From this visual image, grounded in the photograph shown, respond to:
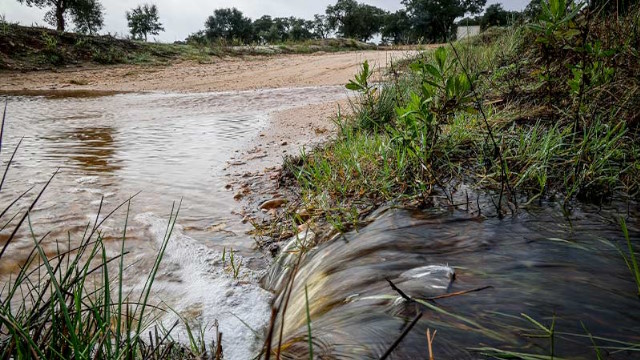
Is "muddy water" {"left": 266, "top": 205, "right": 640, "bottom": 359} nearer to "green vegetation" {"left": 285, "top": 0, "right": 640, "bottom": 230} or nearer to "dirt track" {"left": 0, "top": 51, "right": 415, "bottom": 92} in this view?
"green vegetation" {"left": 285, "top": 0, "right": 640, "bottom": 230}

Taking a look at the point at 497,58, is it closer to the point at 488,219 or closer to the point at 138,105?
the point at 488,219

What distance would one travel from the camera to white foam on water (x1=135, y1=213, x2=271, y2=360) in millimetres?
1549

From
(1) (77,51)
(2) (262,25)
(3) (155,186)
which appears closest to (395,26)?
(2) (262,25)

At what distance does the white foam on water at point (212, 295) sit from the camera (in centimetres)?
155

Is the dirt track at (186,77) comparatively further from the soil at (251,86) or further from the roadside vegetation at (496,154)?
the roadside vegetation at (496,154)

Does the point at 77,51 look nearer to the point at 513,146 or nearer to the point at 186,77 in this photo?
the point at 186,77

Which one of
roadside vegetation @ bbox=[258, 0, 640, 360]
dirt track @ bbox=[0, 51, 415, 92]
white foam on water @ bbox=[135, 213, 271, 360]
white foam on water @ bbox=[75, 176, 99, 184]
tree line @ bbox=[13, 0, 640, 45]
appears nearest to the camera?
white foam on water @ bbox=[135, 213, 271, 360]

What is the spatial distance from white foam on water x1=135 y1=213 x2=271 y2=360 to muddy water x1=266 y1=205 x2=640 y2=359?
0.23 m

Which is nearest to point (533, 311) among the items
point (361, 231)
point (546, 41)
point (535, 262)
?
point (535, 262)

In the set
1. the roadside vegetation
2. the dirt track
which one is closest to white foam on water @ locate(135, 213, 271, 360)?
the roadside vegetation

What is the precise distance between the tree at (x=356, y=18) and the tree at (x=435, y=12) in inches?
176

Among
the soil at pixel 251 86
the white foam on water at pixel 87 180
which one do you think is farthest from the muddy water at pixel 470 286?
the white foam on water at pixel 87 180

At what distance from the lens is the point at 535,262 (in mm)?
1260

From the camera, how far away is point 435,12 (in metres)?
38.0
